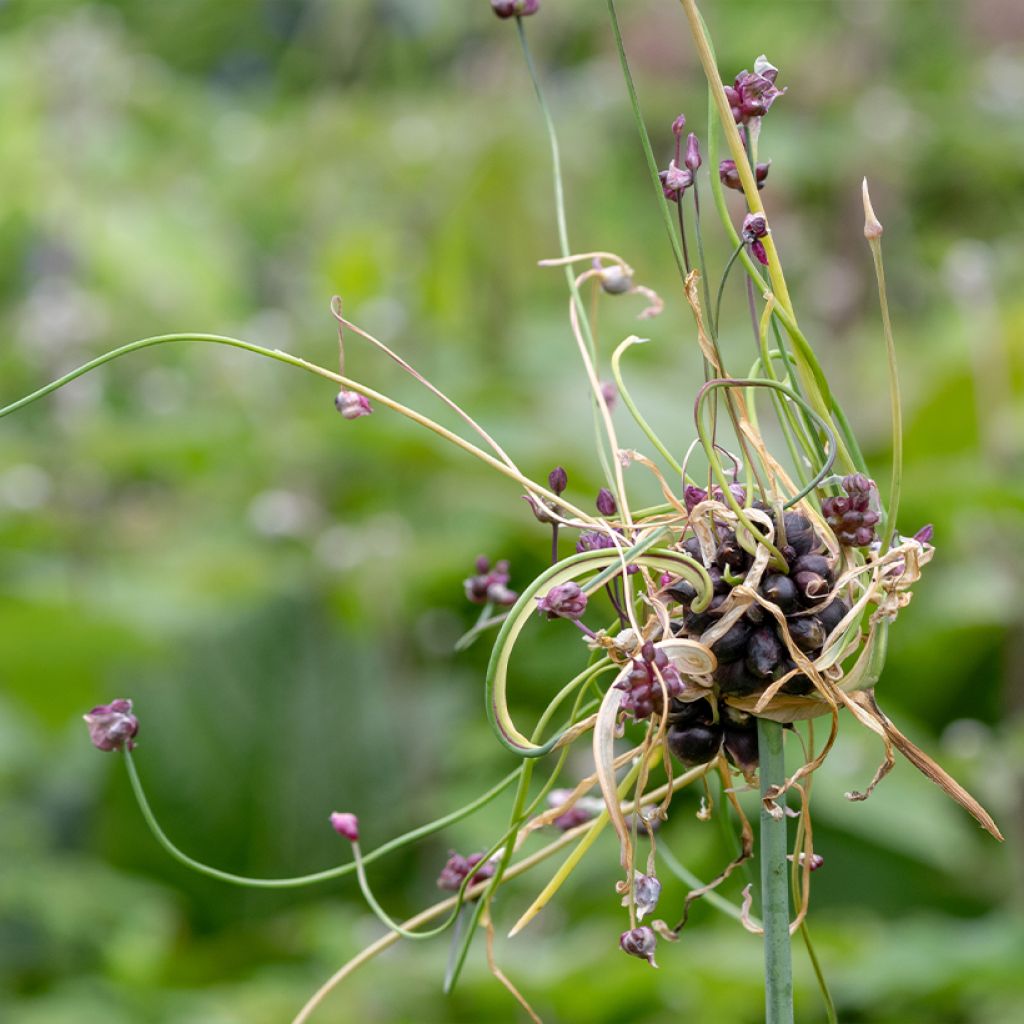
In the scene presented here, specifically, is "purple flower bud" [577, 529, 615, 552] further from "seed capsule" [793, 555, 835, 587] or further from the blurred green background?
the blurred green background

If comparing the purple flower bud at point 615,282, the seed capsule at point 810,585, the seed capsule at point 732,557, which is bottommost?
the seed capsule at point 810,585

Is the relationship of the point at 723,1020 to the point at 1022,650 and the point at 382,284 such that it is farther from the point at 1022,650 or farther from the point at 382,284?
the point at 382,284

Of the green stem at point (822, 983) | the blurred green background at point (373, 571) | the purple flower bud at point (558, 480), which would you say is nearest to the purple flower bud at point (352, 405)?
the purple flower bud at point (558, 480)

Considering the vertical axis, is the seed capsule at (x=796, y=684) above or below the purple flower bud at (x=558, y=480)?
below

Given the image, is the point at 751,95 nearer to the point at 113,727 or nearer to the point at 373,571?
the point at 113,727

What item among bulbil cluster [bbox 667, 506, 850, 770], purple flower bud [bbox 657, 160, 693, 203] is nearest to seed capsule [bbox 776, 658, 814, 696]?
bulbil cluster [bbox 667, 506, 850, 770]

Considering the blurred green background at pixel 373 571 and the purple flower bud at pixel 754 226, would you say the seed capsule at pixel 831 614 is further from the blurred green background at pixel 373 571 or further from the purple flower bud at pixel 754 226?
the blurred green background at pixel 373 571
